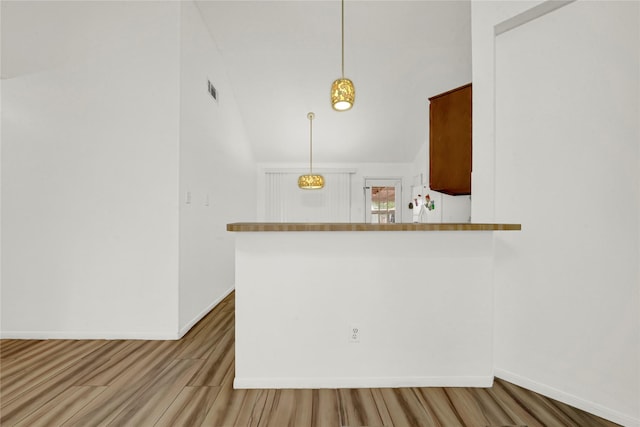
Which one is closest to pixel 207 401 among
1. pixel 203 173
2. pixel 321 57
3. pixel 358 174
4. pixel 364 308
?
pixel 364 308

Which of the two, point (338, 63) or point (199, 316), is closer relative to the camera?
point (199, 316)

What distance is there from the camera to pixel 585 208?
1.66m

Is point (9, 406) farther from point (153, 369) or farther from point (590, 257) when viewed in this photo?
point (590, 257)

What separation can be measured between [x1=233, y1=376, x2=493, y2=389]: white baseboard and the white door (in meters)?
4.78

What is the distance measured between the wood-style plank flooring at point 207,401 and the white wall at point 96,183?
501 millimetres

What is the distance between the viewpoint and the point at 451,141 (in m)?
2.28

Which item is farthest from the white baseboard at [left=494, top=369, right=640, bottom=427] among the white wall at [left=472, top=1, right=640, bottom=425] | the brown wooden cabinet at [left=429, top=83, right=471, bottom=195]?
the brown wooden cabinet at [left=429, top=83, right=471, bottom=195]

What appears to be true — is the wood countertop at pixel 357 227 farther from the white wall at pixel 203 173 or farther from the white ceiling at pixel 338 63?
the white ceiling at pixel 338 63

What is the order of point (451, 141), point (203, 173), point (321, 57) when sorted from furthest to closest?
1. point (321, 57)
2. point (203, 173)
3. point (451, 141)

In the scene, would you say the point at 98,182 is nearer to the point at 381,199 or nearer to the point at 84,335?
the point at 84,335

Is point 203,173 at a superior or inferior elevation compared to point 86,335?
superior

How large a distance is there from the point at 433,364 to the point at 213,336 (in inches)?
73.6

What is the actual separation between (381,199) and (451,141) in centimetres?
427

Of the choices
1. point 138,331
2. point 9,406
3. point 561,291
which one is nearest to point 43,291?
point 138,331
